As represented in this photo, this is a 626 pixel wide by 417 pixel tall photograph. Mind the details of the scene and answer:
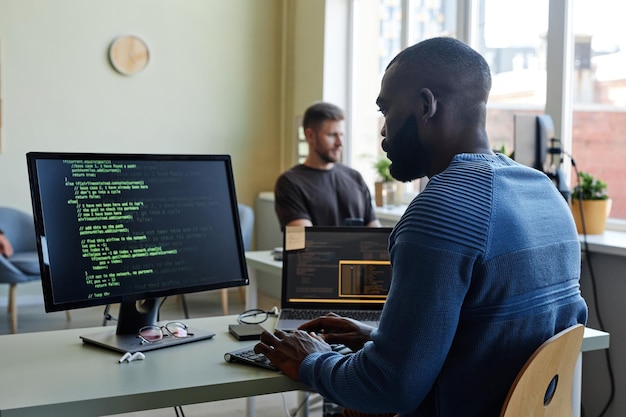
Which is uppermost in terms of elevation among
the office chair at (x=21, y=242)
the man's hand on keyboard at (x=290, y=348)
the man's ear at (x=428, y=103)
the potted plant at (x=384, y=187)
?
the man's ear at (x=428, y=103)

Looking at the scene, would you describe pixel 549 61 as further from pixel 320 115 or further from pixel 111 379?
pixel 111 379

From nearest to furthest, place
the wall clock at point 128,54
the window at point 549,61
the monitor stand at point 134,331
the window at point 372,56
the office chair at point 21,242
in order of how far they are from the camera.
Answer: the monitor stand at point 134,331
the window at point 549,61
the office chair at point 21,242
the window at point 372,56
the wall clock at point 128,54

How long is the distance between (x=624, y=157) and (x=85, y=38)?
4.24 m

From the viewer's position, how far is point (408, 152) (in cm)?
154

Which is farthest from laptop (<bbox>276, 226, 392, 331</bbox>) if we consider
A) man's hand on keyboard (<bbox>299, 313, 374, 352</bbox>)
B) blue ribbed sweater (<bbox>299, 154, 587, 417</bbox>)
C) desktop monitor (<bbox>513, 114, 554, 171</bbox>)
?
desktop monitor (<bbox>513, 114, 554, 171</bbox>)

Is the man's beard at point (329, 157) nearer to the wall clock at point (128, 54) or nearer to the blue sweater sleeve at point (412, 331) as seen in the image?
the blue sweater sleeve at point (412, 331)

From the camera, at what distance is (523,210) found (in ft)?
4.54

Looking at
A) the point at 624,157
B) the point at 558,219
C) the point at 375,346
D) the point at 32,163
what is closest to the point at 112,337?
the point at 32,163

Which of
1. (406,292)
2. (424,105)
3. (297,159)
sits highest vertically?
(424,105)

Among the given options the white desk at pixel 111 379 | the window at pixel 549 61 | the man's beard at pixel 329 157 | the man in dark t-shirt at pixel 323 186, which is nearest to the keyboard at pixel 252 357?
the white desk at pixel 111 379

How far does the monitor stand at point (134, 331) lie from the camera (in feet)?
6.17

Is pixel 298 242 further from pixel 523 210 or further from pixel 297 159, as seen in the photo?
pixel 297 159

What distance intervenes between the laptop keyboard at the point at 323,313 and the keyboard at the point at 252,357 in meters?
0.33

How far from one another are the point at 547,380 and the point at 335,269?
96 cm
